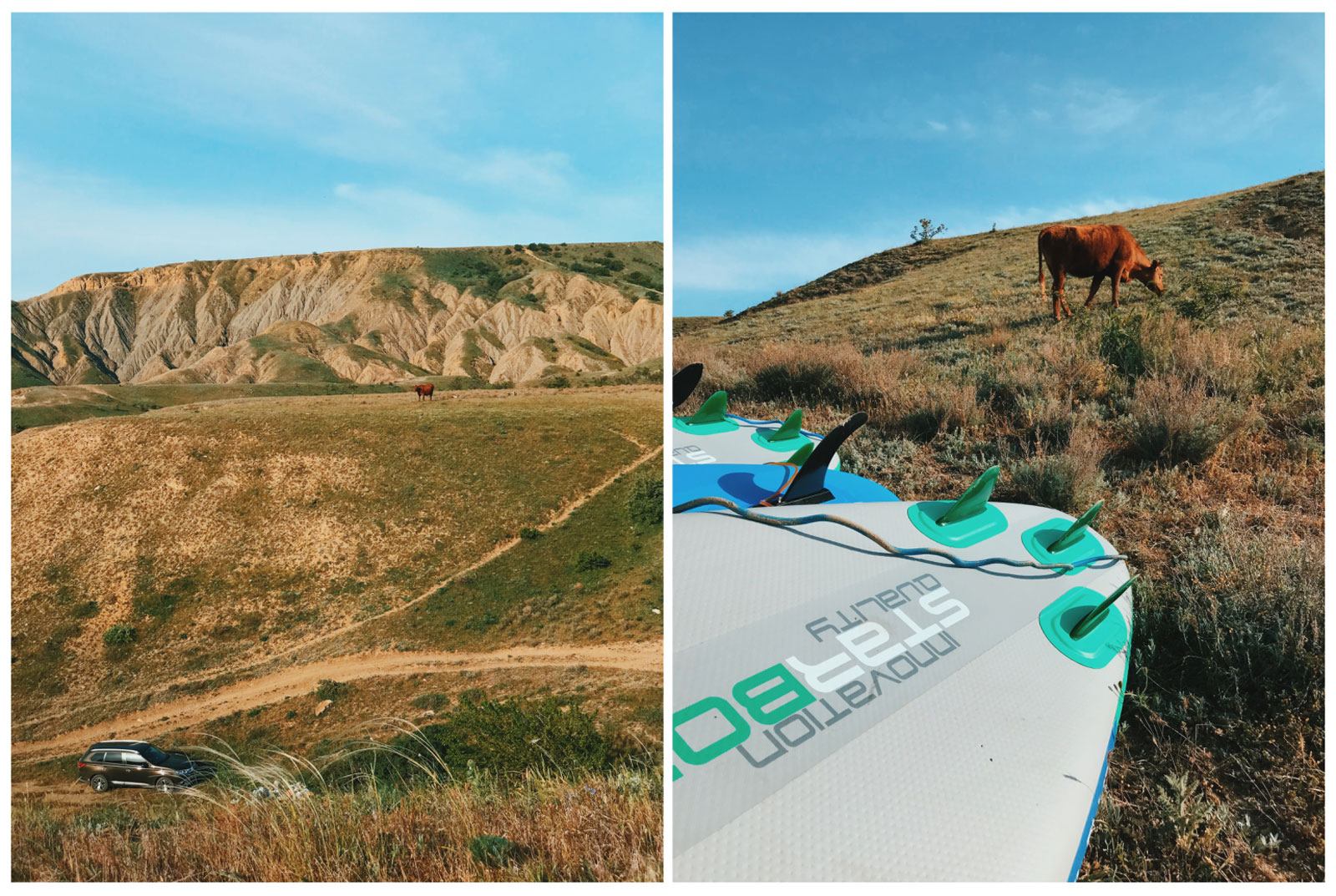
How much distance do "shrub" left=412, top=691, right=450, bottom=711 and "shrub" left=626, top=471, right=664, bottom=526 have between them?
1195 cm

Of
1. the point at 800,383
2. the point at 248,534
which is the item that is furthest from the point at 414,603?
the point at 800,383

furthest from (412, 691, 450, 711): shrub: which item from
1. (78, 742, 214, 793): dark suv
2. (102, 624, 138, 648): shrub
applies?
(102, 624, 138, 648): shrub

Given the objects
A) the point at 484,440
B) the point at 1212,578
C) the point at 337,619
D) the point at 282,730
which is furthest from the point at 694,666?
the point at 484,440

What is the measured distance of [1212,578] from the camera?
306cm

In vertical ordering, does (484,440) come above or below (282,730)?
above

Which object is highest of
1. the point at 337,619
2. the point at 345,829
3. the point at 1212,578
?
the point at 1212,578

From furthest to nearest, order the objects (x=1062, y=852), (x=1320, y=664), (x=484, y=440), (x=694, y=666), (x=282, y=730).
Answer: (x=484, y=440) → (x=282, y=730) → (x=1320, y=664) → (x=694, y=666) → (x=1062, y=852)

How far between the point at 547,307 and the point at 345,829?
246ft

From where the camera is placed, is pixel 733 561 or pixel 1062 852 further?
pixel 733 561

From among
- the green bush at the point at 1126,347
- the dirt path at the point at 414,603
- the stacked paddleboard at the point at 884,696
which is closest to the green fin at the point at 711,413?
the stacked paddleboard at the point at 884,696

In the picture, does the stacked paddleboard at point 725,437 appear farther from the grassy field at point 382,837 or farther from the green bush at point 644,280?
the green bush at point 644,280

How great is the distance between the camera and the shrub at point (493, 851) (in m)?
1.98

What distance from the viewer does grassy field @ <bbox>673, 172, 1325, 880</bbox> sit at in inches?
81.6

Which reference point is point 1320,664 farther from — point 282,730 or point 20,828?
point 282,730
